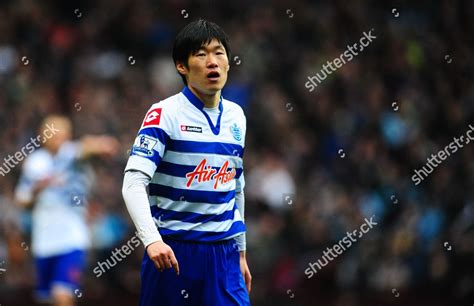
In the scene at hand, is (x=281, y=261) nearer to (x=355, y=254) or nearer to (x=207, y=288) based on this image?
(x=355, y=254)

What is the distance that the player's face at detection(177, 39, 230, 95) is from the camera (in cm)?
572

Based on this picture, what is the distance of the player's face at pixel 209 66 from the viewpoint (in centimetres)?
572

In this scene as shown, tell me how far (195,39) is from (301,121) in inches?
372

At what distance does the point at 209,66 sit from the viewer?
5.71 m

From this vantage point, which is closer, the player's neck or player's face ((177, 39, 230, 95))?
player's face ((177, 39, 230, 95))

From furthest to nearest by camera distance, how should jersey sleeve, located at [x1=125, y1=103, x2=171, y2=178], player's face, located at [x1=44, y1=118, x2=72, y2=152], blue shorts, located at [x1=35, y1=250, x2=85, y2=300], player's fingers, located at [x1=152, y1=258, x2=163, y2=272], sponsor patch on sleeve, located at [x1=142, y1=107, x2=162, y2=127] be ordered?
player's face, located at [x1=44, y1=118, x2=72, y2=152] → blue shorts, located at [x1=35, y1=250, x2=85, y2=300] → sponsor patch on sleeve, located at [x1=142, y1=107, x2=162, y2=127] → jersey sleeve, located at [x1=125, y1=103, x2=171, y2=178] → player's fingers, located at [x1=152, y1=258, x2=163, y2=272]

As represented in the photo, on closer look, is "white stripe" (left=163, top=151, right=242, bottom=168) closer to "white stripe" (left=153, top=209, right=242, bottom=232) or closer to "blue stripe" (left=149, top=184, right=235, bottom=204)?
"blue stripe" (left=149, top=184, right=235, bottom=204)

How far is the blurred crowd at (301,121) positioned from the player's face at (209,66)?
5.74 m

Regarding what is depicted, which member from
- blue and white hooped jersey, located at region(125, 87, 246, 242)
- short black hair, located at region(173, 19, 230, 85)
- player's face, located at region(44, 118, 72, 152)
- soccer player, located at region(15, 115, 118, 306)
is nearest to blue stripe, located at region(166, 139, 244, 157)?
blue and white hooped jersey, located at region(125, 87, 246, 242)

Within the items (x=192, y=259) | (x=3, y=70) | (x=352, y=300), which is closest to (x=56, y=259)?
(x=352, y=300)

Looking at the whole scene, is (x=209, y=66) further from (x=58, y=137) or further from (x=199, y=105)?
(x=58, y=137)

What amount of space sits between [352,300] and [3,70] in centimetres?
792

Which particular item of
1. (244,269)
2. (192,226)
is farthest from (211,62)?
(244,269)

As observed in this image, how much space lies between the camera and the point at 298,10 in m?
17.2
